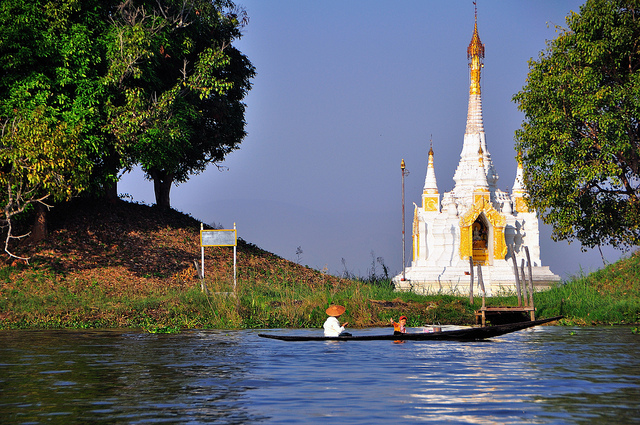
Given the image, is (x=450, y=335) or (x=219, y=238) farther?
(x=219, y=238)

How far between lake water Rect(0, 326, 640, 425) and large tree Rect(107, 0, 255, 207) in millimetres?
15235

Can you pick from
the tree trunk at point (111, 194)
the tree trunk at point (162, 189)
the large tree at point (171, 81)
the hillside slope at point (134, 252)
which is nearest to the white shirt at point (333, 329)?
the hillside slope at point (134, 252)

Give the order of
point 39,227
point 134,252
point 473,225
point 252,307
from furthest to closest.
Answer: point 473,225, point 134,252, point 39,227, point 252,307

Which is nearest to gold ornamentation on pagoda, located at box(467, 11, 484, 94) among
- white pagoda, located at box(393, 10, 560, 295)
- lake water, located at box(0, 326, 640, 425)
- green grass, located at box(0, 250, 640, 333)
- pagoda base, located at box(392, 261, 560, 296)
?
white pagoda, located at box(393, 10, 560, 295)

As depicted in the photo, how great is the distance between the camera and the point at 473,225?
157 feet

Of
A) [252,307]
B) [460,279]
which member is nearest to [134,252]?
[252,307]

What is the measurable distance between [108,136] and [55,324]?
1094 centimetres

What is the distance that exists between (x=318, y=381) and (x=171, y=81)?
1215 inches

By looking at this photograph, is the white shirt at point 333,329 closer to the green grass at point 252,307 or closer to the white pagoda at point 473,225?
the green grass at point 252,307

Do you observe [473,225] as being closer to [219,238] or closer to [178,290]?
[219,238]

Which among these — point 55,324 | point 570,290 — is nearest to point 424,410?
point 55,324

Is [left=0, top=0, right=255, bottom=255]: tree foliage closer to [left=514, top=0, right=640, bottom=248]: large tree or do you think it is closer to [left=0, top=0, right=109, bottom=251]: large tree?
[left=0, top=0, right=109, bottom=251]: large tree

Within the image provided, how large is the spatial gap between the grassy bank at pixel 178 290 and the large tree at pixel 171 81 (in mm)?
4470

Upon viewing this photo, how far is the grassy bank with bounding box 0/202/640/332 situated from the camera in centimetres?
2784
